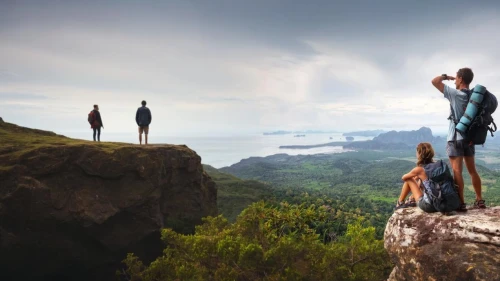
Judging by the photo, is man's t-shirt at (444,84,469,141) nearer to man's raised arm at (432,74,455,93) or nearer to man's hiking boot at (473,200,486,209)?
man's raised arm at (432,74,455,93)

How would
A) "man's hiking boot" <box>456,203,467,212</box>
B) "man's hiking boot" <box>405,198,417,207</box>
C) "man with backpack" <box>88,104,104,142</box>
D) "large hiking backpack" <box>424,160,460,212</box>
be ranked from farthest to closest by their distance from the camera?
"man with backpack" <box>88,104,104,142</box> < "man's hiking boot" <box>405,198,417,207</box> < "man's hiking boot" <box>456,203,467,212</box> < "large hiking backpack" <box>424,160,460,212</box>

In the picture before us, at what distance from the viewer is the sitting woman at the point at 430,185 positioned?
8.92m

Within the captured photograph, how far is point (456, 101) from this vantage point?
9.06 m

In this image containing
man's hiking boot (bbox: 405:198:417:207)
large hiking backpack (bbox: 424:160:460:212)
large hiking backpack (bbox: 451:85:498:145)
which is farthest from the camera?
man's hiking boot (bbox: 405:198:417:207)

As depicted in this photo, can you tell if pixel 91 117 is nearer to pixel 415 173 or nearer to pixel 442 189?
pixel 415 173

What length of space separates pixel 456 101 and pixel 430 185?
2.63 m

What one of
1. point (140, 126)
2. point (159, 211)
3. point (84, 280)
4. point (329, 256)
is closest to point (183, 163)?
point (159, 211)

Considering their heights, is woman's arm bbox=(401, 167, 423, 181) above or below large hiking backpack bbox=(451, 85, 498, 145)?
below

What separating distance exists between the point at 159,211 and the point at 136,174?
5.72 metres

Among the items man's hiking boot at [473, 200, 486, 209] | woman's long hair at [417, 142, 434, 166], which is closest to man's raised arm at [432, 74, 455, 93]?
woman's long hair at [417, 142, 434, 166]

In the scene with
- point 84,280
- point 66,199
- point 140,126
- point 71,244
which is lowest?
point 84,280

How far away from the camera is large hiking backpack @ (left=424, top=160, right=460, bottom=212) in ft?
29.1

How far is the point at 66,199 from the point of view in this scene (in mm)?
27188

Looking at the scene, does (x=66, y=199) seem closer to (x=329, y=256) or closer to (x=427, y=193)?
(x=329, y=256)
